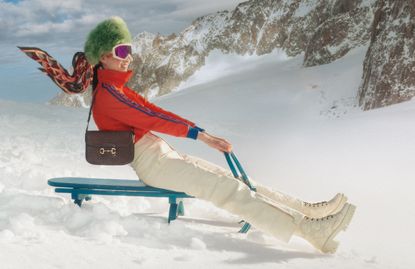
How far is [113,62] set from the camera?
4.96 m

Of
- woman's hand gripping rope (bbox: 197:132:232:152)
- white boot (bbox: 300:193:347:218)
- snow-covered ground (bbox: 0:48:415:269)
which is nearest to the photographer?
snow-covered ground (bbox: 0:48:415:269)

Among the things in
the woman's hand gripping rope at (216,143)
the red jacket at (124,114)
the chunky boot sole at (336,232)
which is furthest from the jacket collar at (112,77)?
the chunky boot sole at (336,232)

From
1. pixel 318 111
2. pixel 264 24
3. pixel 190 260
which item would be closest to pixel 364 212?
pixel 190 260

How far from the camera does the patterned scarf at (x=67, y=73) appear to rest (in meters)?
5.11

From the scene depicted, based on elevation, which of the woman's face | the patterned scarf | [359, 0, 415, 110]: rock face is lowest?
the patterned scarf

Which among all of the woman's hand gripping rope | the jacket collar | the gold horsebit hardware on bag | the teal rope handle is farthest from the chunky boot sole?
the jacket collar

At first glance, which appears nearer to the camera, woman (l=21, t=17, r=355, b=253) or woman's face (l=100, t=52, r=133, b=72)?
woman (l=21, t=17, r=355, b=253)

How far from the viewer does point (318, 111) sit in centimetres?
1945

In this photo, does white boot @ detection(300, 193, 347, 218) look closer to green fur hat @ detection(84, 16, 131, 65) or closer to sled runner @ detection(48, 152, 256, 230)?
sled runner @ detection(48, 152, 256, 230)

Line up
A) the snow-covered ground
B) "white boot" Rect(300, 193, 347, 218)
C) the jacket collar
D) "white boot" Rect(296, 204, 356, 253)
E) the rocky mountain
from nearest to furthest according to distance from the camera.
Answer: the snow-covered ground
"white boot" Rect(296, 204, 356, 253)
the jacket collar
"white boot" Rect(300, 193, 347, 218)
the rocky mountain

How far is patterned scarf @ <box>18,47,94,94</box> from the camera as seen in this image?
511 cm

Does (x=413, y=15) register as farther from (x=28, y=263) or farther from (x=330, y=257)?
(x=28, y=263)

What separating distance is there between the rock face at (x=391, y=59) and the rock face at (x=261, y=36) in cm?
1103

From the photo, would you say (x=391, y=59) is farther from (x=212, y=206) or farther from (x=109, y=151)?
(x=109, y=151)
